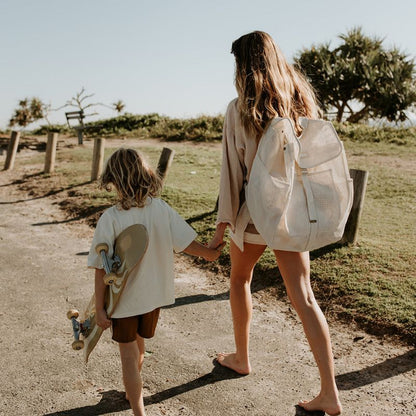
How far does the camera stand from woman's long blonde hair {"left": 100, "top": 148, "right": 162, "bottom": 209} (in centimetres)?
270

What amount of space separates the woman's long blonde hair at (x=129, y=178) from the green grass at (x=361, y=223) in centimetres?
235

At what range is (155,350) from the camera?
12.4 ft

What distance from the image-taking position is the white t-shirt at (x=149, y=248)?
106 inches

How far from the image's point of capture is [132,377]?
271 cm

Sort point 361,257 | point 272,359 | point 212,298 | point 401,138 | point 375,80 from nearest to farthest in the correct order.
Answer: point 272,359 < point 212,298 < point 361,257 < point 401,138 < point 375,80

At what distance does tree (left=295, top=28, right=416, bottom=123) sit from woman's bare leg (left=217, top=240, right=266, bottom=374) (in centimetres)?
1635

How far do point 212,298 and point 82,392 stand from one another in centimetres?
187

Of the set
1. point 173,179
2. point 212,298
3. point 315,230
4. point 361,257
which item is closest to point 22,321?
point 212,298

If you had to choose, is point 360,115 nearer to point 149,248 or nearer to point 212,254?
point 212,254

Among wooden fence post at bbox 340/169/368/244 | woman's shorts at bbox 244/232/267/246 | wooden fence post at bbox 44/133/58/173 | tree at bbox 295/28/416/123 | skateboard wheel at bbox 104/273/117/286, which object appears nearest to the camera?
skateboard wheel at bbox 104/273/117/286

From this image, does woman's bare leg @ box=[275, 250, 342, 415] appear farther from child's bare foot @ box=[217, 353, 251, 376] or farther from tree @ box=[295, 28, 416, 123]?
tree @ box=[295, 28, 416, 123]

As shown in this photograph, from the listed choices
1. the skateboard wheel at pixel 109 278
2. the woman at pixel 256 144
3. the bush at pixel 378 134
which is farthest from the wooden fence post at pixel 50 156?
the skateboard wheel at pixel 109 278

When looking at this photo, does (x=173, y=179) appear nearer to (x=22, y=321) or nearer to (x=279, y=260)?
(x=22, y=321)

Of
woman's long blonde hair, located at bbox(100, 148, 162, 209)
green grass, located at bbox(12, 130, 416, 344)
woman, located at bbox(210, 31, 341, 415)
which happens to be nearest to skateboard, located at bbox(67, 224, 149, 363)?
woman's long blonde hair, located at bbox(100, 148, 162, 209)
